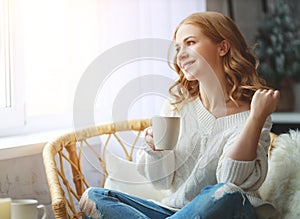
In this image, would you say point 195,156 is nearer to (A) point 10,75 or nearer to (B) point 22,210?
(B) point 22,210

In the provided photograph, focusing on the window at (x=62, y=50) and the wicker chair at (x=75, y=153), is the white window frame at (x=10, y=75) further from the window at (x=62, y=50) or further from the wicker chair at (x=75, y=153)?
the wicker chair at (x=75, y=153)

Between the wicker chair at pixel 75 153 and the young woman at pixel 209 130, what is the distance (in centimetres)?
17

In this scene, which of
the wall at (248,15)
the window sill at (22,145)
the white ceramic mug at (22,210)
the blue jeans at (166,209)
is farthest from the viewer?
the wall at (248,15)

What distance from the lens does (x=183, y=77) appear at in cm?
179

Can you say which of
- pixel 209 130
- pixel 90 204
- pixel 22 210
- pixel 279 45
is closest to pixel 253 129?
pixel 209 130

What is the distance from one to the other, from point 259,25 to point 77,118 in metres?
1.72

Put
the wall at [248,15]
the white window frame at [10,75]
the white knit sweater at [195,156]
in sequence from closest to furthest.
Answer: the white knit sweater at [195,156], the white window frame at [10,75], the wall at [248,15]

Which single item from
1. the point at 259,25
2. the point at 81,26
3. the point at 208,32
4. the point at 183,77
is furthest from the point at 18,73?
the point at 259,25

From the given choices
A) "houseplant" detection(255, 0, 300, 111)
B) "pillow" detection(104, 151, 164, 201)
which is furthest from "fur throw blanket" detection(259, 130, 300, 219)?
"houseplant" detection(255, 0, 300, 111)

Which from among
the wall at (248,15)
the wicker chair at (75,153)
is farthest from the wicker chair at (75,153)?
the wall at (248,15)

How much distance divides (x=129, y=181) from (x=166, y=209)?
0.23 meters

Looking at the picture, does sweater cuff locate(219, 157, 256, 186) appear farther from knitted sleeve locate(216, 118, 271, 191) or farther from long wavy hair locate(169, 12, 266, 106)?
long wavy hair locate(169, 12, 266, 106)

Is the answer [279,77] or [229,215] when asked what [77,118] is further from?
[279,77]

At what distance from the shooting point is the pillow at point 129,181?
1834 mm
